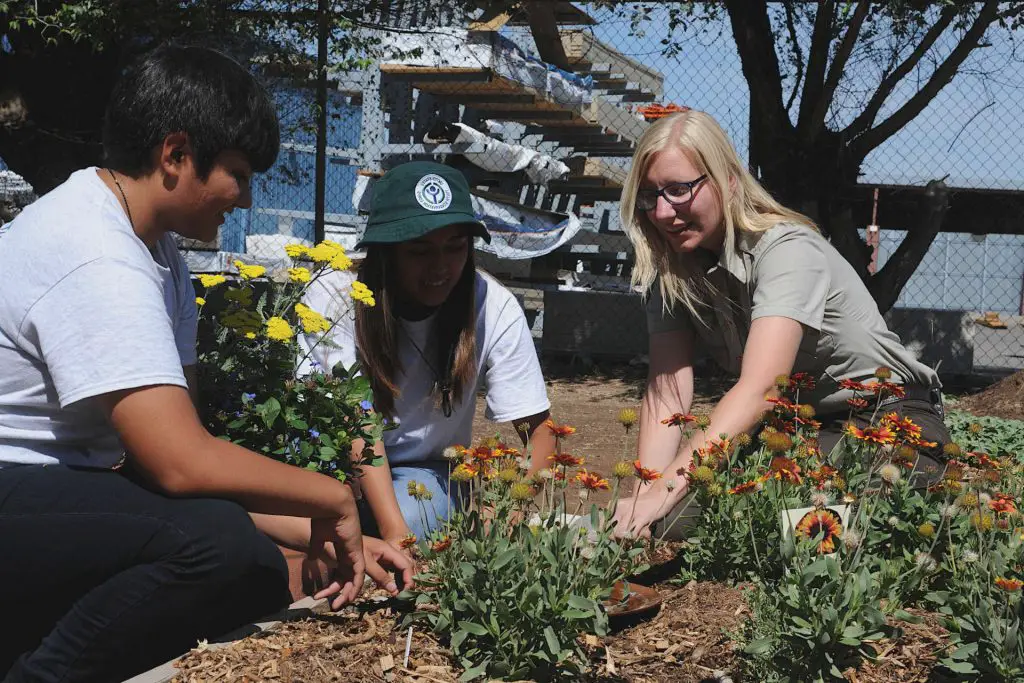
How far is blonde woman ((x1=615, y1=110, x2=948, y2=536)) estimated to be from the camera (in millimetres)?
2783

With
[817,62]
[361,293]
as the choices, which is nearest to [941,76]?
[817,62]

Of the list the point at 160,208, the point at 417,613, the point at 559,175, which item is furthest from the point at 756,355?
the point at 559,175

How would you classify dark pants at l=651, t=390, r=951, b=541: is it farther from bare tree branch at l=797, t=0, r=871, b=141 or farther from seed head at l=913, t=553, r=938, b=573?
bare tree branch at l=797, t=0, r=871, b=141

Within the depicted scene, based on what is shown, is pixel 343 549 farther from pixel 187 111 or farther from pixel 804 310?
pixel 804 310

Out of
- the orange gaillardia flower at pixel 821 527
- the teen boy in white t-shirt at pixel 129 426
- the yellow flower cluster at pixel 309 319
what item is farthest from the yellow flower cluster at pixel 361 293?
the orange gaillardia flower at pixel 821 527

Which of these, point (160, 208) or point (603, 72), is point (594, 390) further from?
point (160, 208)

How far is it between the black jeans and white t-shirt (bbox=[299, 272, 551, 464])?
3.25 ft

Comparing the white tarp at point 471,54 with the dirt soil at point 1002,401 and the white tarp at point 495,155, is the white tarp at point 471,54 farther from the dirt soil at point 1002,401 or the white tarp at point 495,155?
the dirt soil at point 1002,401

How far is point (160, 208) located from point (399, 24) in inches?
279

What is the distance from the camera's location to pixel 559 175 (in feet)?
39.2

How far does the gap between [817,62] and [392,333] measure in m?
6.62

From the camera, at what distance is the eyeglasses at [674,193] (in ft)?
9.48

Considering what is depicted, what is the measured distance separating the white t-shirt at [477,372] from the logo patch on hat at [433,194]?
0.40 m

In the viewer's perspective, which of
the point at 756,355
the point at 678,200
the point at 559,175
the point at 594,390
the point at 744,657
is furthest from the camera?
the point at 559,175
